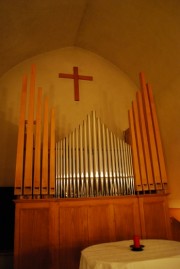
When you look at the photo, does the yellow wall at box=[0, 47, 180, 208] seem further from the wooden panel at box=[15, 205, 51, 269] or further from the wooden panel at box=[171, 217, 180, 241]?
the wooden panel at box=[15, 205, 51, 269]

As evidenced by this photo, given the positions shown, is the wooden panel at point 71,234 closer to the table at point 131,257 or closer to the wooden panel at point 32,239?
the wooden panel at point 32,239

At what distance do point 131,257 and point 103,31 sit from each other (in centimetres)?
538

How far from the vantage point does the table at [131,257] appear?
256 centimetres

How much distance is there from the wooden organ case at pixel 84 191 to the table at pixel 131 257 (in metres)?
0.92

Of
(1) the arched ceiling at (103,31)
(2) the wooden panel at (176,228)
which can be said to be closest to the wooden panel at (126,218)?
(2) the wooden panel at (176,228)

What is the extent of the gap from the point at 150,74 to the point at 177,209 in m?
3.46

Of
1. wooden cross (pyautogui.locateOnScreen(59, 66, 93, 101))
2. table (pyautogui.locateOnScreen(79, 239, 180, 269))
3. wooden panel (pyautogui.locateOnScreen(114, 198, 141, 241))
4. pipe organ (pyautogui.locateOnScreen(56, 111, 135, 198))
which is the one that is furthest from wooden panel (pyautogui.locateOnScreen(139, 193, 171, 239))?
wooden cross (pyautogui.locateOnScreen(59, 66, 93, 101))

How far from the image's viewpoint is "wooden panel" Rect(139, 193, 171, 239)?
434cm

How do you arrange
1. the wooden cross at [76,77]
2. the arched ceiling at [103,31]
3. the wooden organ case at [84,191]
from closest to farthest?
the wooden organ case at [84,191] < the arched ceiling at [103,31] < the wooden cross at [76,77]

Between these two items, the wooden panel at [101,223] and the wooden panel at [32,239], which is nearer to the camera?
the wooden panel at [32,239]

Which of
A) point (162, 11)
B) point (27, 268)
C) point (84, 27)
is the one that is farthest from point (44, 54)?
point (27, 268)

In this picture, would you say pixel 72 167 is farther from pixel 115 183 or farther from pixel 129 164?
pixel 129 164

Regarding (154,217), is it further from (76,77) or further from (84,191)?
(76,77)

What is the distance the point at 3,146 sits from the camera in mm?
5555
